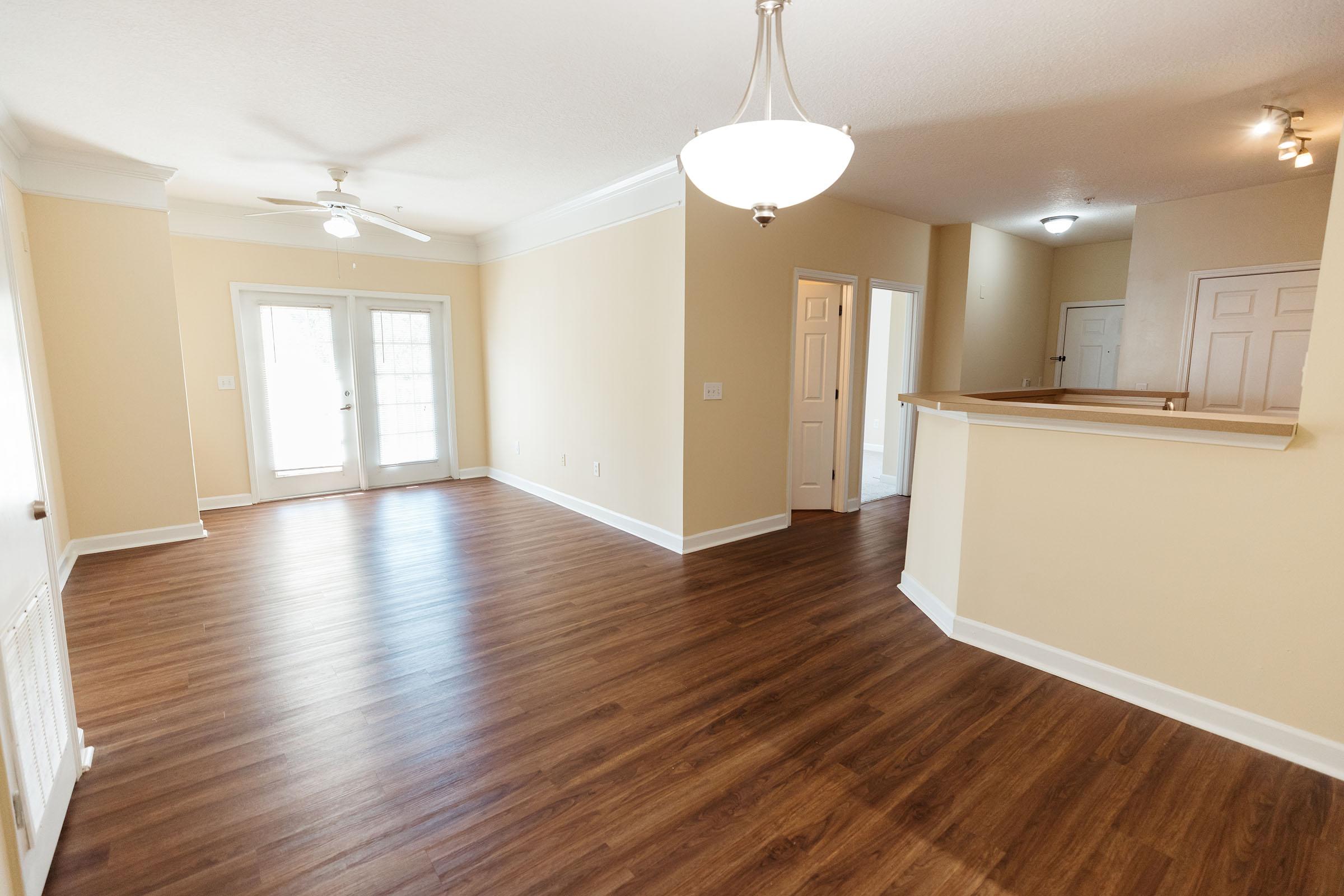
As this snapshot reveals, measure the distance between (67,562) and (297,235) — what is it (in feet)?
10.7

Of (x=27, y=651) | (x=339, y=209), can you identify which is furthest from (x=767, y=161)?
(x=339, y=209)

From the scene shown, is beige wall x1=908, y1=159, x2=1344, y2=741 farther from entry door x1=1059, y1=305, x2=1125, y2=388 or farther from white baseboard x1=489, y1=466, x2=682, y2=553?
entry door x1=1059, y1=305, x2=1125, y2=388

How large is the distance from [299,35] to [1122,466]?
373cm

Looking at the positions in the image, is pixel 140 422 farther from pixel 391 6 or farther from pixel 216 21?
pixel 391 6

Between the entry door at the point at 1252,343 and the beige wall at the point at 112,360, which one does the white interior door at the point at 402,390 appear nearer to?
the beige wall at the point at 112,360

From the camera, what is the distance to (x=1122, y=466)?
2449 mm

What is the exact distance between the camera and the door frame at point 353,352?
5.42 metres

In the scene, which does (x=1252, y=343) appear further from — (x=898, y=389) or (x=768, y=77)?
(x=768, y=77)

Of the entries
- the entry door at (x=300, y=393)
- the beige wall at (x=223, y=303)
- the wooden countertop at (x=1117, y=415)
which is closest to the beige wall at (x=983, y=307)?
the wooden countertop at (x=1117, y=415)

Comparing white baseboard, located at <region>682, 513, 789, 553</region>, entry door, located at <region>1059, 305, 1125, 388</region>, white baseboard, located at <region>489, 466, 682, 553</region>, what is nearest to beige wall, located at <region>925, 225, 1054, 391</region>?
entry door, located at <region>1059, 305, 1125, 388</region>

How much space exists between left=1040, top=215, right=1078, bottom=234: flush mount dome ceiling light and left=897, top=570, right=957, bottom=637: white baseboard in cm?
377

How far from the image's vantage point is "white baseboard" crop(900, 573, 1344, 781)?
2.09m

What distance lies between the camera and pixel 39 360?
373 centimetres

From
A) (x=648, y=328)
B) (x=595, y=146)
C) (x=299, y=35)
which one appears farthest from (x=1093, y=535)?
(x=299, y=35)
